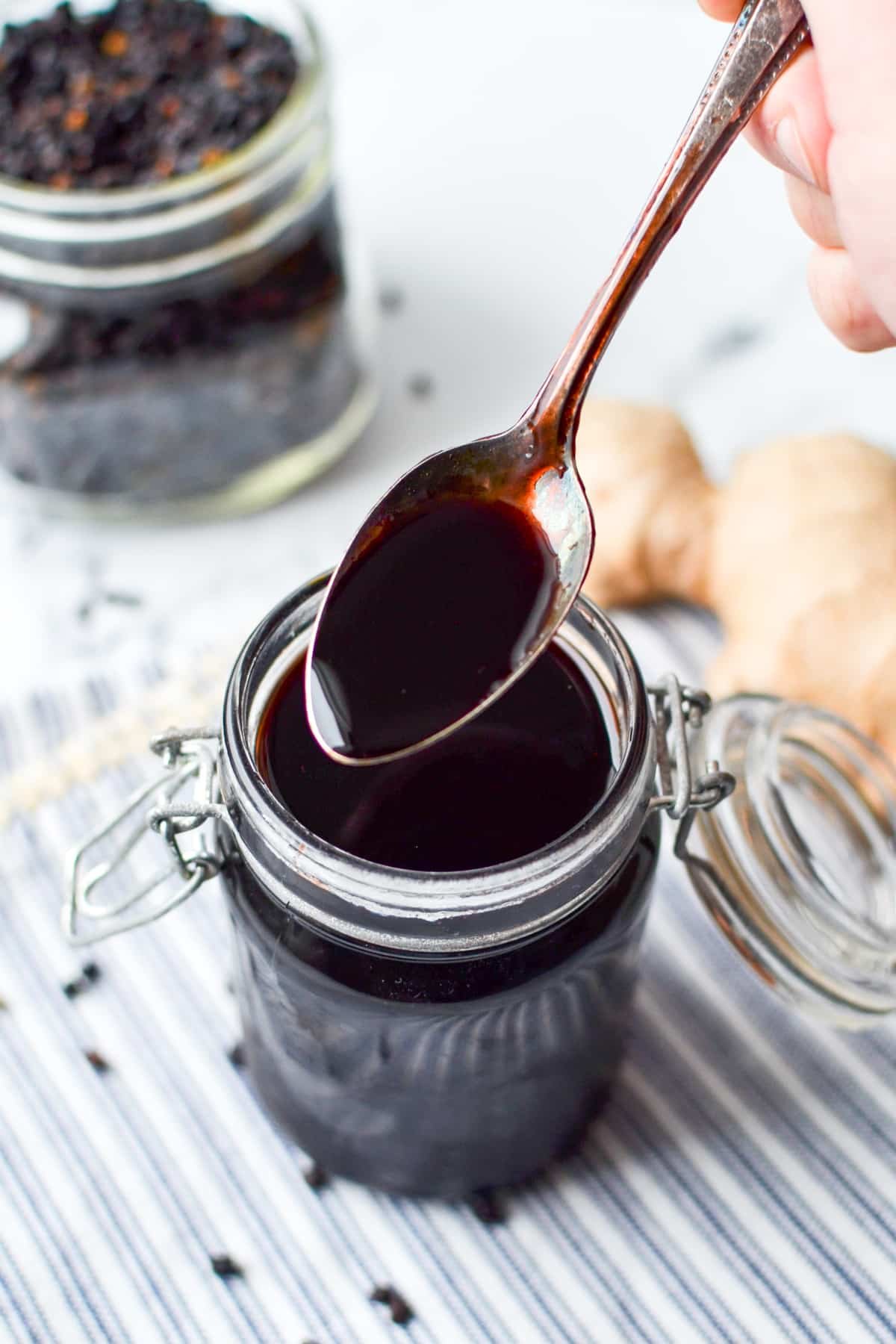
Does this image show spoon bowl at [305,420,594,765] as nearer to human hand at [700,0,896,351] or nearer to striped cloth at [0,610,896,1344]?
human hand at [700,0,896,351]

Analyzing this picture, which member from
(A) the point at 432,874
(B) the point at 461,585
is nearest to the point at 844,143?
(B) the point at 461,585

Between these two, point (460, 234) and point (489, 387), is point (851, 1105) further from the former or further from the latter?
point (460, 234)

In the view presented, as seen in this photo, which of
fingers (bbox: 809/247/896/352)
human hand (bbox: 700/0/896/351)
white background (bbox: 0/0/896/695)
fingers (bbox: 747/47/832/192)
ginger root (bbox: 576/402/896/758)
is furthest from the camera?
white background (bbox: 0/0/896/695)

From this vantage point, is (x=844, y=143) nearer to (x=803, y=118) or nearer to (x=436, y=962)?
(x=803, y=118)

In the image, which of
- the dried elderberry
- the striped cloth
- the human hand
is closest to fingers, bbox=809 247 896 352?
the human hand

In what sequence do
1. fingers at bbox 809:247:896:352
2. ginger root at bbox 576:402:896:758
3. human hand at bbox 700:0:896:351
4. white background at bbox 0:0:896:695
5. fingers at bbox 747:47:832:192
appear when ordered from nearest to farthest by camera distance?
human hand at bbox 700:0:896:351 < fingers at bbox 747:47:832:192 < fingers at bbox 809:247:896:352 < ginger root at bbox 576:402:896:758 < white background at bbox 0:0:896:695

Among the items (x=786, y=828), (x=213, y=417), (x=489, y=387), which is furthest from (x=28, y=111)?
(x=786, y=828)

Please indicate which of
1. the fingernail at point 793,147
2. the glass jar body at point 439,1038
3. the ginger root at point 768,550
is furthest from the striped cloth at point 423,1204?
the fingernail at point 793,147

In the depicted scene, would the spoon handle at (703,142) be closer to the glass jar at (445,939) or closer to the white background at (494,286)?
the glass jar at (445,939)
